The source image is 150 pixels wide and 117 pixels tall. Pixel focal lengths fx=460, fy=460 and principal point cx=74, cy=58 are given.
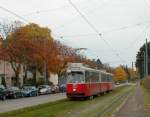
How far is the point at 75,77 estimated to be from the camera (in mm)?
42625

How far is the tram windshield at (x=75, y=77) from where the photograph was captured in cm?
4244

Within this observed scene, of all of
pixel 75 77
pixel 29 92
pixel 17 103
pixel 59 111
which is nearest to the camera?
pixel 59 111

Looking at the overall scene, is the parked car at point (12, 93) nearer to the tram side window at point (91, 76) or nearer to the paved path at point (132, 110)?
the tram side window at point (91, 76)

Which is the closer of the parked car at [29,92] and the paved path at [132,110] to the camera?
the paved path at [132,110]

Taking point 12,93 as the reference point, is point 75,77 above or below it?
above

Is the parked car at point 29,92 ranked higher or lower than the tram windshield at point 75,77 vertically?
lower

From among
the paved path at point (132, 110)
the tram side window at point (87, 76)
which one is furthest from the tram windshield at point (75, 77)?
the paved path at point (132, 110)

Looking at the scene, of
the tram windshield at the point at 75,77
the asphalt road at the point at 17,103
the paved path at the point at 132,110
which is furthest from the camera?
the tram windshield at the point at 75,77

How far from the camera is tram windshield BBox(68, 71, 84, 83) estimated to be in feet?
139

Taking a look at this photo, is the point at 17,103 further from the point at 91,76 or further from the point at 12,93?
the point at 12,93

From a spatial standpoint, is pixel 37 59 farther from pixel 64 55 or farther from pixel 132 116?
pixel 132 116

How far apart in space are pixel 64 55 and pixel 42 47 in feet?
56.0

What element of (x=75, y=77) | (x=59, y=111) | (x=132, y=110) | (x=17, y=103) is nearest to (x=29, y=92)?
(x=75, y=77)

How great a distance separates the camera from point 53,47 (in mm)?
88625
